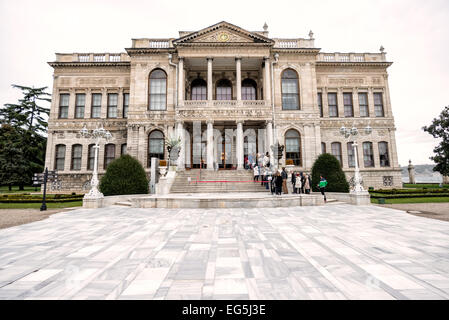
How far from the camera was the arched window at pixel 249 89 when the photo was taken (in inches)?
958

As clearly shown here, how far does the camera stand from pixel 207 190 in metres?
15.8

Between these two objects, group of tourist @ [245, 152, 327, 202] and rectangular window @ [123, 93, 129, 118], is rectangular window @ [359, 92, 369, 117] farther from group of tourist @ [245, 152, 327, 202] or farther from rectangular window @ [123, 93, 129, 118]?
rectangular window @ [123, 93, 129, 118]

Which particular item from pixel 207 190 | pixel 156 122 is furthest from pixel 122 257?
pixel 156 122

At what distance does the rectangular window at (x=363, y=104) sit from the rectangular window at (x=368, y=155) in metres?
3.69

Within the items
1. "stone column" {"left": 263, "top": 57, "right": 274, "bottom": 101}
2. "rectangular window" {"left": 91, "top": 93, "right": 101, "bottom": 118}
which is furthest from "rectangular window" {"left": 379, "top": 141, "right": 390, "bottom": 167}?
"rectangular window" {"left": 91, "top": 93, "right": 101, "bottom": 118}

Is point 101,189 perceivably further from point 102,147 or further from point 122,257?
point 102,147

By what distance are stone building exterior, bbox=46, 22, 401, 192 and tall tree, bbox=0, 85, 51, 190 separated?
11.0 metres

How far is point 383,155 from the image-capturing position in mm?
23891

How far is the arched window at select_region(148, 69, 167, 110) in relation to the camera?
22.4 metres

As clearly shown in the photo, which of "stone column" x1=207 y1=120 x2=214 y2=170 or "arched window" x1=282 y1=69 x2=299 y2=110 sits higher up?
"arched window" x1=282 y1=69 x2=299 y2=110

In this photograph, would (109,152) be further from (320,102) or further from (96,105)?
(320,102)

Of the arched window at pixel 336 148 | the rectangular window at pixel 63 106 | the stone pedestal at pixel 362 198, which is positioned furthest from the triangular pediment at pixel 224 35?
the stone pedestal at pixel 362 198

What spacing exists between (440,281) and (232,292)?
114 inches

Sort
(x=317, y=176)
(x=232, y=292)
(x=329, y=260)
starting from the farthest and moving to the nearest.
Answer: (x=317, y=176) < (x=329, y=260) < (x=232, y=292)
